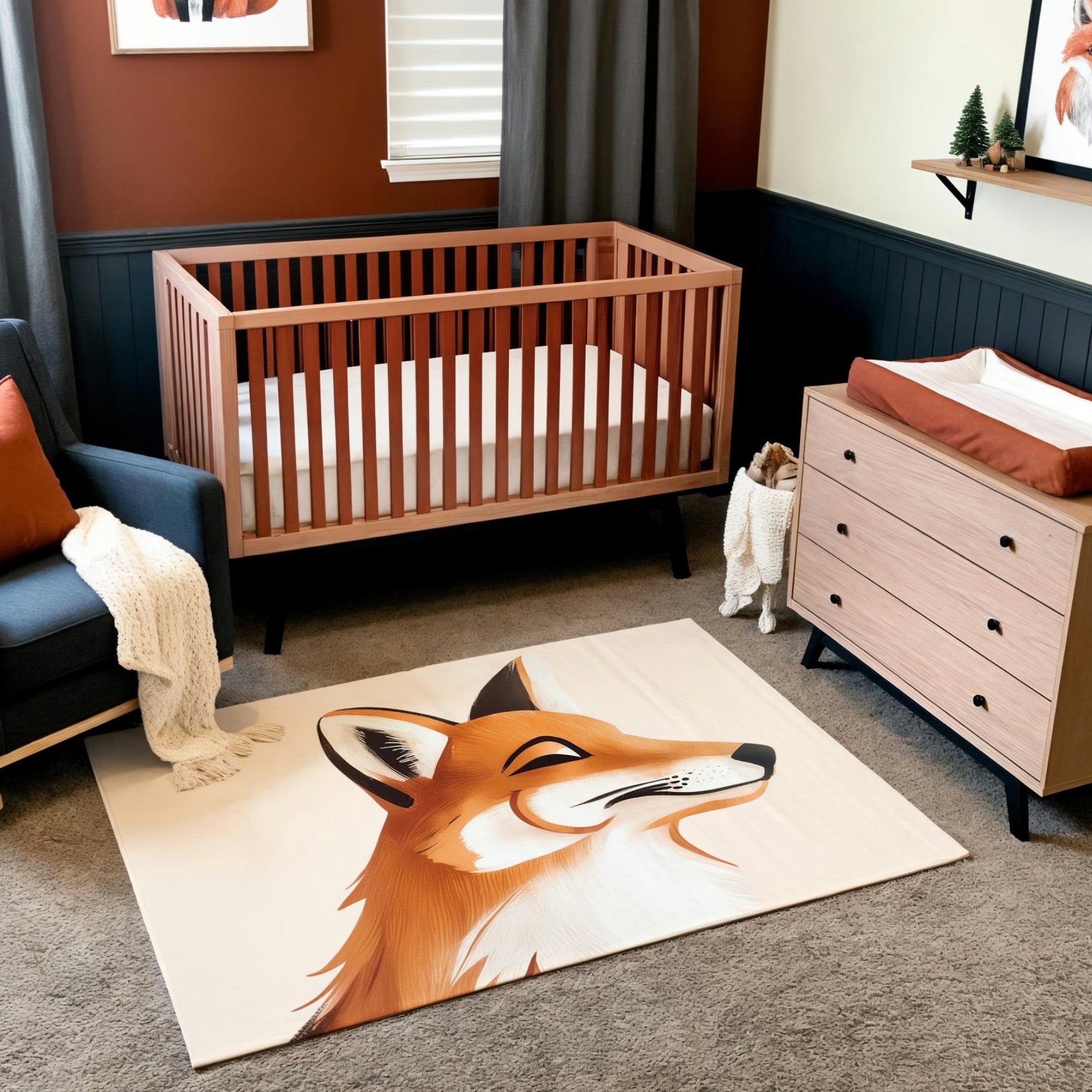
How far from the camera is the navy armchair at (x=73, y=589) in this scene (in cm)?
229

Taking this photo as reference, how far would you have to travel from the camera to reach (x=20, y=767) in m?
2.53

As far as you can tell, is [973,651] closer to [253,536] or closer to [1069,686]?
[1069,686]

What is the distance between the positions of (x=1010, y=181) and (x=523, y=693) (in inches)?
60.2

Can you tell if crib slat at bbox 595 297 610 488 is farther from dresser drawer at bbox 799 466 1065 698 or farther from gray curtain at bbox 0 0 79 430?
gray curtain at bbox 0 0 79 430

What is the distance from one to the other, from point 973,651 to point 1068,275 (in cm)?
97

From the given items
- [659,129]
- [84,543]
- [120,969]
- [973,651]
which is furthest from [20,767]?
[659,129]

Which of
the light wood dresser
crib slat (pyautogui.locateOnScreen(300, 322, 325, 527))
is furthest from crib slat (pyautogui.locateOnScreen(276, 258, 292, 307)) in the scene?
the light wood dresser

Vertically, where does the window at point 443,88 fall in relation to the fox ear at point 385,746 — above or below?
above

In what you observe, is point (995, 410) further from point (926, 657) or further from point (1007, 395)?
point (926, 657)

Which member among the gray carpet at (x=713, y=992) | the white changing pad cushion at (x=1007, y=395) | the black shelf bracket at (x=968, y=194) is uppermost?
the black shelf bracket at (x=968, y=194)

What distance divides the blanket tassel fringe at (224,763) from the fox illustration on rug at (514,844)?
0.12m

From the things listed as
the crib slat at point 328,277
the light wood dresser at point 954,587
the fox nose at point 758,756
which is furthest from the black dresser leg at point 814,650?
the crib slat at point 328,277

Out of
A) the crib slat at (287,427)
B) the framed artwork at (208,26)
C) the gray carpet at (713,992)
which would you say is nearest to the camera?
the gray carpet at (713,992)

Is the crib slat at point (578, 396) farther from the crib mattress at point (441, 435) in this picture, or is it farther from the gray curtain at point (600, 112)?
the gray curtain at point (600, 112)
